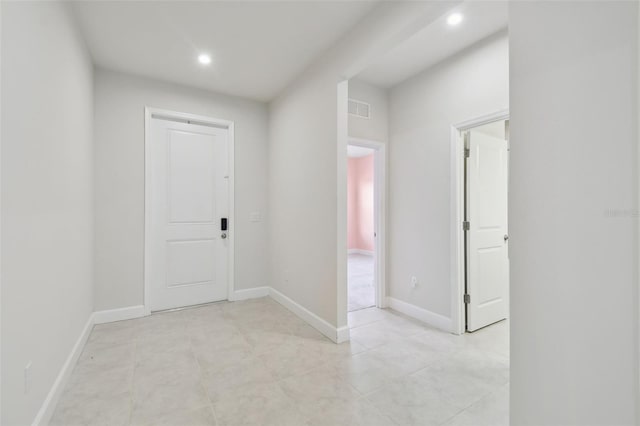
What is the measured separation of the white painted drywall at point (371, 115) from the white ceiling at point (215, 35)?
708 mm

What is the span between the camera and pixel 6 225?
46.8 inches

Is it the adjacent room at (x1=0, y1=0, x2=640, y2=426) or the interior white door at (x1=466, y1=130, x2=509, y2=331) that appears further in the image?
the interior white door at (x1=466, y1=130, x2=509, y2=331)

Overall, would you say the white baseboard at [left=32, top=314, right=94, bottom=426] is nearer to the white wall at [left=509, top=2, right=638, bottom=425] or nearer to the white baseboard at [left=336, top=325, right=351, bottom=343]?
the white baseboard at [left=336, top=325, right=351, bottom=343]

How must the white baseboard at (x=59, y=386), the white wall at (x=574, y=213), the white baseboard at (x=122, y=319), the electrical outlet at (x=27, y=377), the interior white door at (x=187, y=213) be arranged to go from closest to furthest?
1. the white wall at (x=574, y=213)
2. the electrical outlet at (x=27, y=377)
3. the white baseboard at (x=59, y=386)
4. the white baseboard at (x=122, y=319)
5. the interior white door at (x=187, y=213)

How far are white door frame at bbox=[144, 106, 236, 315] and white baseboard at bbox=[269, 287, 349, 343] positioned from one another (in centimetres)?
62

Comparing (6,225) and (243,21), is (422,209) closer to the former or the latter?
(243,21)

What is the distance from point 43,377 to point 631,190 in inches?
110

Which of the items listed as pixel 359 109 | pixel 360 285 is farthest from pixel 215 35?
pixel 360 285

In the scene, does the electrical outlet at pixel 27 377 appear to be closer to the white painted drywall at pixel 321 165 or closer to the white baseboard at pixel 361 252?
the white painted drywall at pixel 321 165

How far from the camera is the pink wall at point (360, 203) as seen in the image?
788cm

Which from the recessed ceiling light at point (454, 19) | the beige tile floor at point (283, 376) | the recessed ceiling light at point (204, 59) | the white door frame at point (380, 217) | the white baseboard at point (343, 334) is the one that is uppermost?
the recessed ceiling light at point (204, 59)

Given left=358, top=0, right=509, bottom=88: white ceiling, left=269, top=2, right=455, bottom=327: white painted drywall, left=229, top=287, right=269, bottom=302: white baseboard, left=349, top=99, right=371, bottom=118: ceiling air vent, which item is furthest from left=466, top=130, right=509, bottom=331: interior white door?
left=229, top=287, right=269, bottom=302: white baseboard

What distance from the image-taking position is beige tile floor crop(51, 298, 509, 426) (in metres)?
1.64

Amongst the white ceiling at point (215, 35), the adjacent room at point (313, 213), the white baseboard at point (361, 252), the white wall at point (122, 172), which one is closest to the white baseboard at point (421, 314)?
the adjacent room at point (313, 213)
